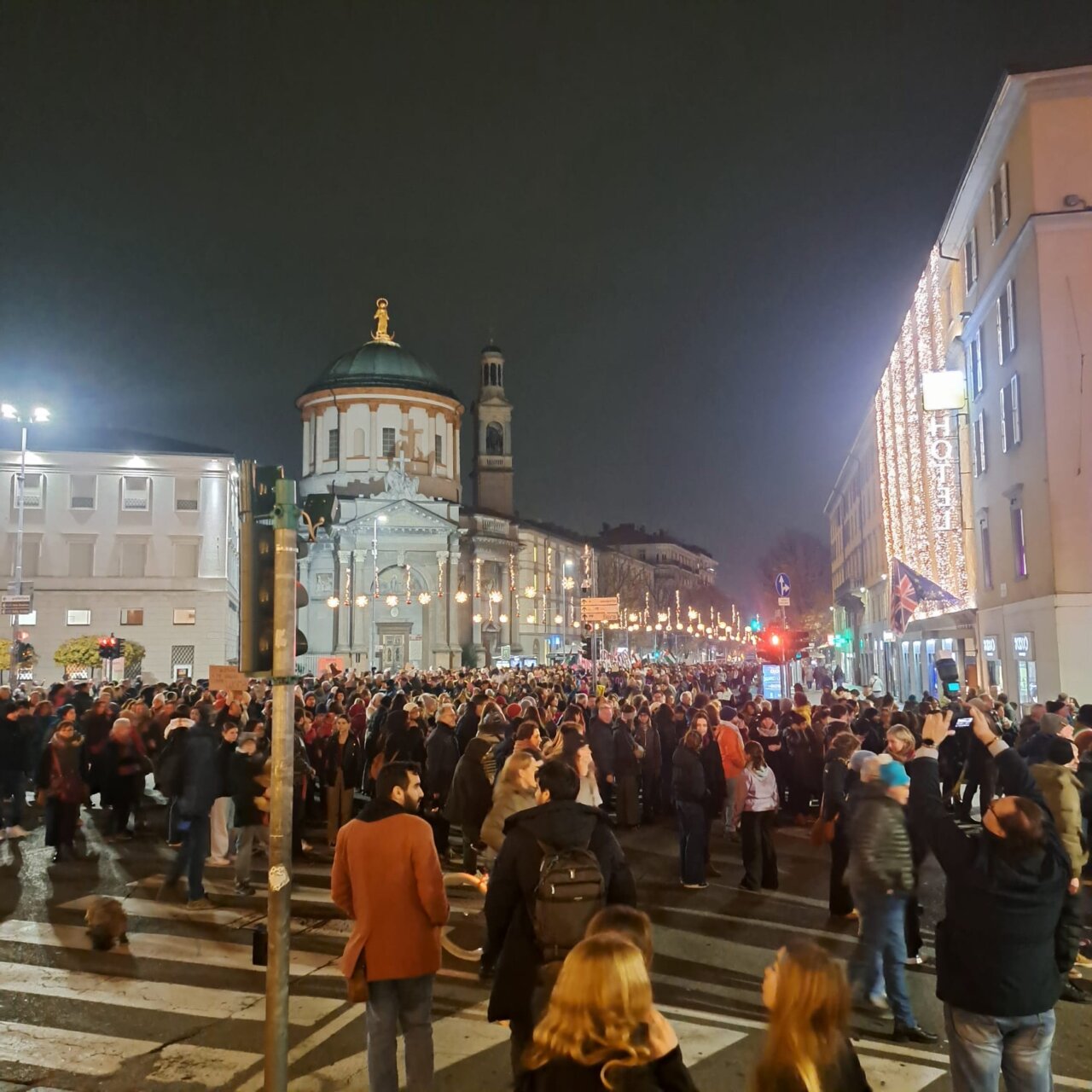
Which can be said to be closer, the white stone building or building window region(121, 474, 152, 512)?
the white stone building

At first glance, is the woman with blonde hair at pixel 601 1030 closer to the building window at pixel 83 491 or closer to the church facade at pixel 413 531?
the church facade at pixel 413 531

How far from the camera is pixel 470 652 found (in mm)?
74750

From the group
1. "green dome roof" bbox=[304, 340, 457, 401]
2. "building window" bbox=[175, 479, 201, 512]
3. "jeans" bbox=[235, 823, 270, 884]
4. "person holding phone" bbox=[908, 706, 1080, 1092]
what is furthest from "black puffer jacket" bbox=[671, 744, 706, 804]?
"green dome roof" bbox=[304, 340, 457, 401]

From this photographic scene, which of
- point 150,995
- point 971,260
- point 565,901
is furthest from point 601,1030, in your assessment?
point 971,260

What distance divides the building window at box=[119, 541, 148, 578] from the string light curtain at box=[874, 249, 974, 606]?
1628 inches

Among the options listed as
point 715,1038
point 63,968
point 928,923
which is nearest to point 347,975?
point 715,1038

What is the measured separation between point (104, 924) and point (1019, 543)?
20.5 meters

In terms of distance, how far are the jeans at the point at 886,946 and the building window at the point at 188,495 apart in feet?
180

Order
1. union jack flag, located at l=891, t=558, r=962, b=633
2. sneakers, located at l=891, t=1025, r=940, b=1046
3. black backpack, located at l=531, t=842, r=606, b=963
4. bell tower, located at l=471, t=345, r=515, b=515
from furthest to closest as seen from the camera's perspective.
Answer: bell tower, located at l=471, t=345, r=515, b=515 < union jack flag, located at l=891, t=558, r=962, b=633 < sneakers, located at l=891, t=1025, r=940, b=1046 < black backpack, located at l=531, t=842, r=606, b=963

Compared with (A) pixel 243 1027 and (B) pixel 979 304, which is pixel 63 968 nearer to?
(A) pixel 243 1027

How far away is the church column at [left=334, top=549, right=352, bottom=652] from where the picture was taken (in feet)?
227

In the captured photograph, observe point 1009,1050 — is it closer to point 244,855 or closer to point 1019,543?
point 244,855

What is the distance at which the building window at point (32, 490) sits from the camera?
177 feet

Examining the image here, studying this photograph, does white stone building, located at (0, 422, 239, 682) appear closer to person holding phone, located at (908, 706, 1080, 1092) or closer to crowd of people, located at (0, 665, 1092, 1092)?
crowd of people, located at (0, 665, 1092, 1092)
